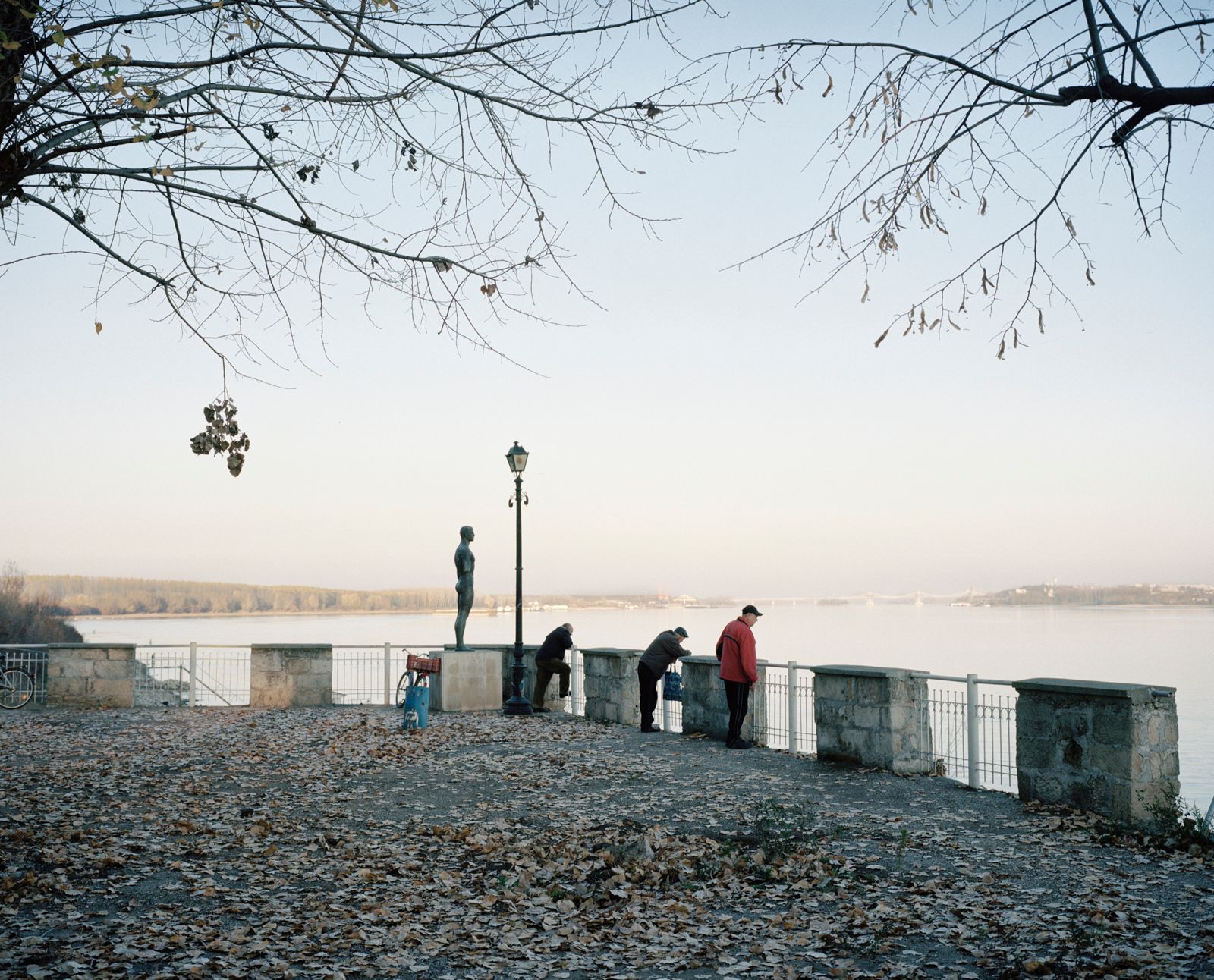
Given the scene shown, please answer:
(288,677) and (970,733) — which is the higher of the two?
(970,733)

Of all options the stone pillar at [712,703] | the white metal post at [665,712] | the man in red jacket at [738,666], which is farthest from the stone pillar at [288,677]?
the man in red jacket at [738,666]

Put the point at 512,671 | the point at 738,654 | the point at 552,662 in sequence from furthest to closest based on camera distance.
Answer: the point at 512,671 → the point at 552,662 → the point at 738,654

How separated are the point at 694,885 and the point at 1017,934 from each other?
6.90 feet

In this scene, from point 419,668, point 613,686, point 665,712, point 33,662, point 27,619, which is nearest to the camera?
point 665,712

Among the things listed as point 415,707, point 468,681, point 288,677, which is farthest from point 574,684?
point 288,677

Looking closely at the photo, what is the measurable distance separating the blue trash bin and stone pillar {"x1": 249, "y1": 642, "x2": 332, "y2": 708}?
4916 mm

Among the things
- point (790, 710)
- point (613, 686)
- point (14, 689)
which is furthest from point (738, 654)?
point (14, 689)

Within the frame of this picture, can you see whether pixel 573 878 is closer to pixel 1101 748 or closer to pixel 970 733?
pixel 1101 748

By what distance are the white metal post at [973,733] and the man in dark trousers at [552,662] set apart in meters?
8.94

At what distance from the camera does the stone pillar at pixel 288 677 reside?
793 inches

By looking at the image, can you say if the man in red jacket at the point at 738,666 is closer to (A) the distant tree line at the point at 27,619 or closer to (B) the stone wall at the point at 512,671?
(B) the stone wall at the point at 512,671

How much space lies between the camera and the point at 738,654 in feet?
43.1

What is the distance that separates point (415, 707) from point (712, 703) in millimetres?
4783

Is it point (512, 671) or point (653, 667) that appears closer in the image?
point (653, 667)
